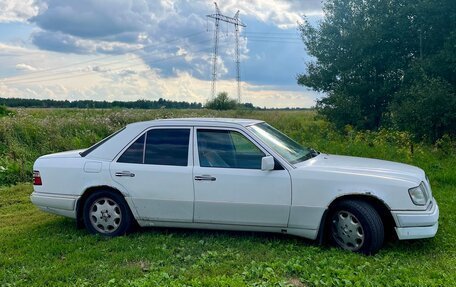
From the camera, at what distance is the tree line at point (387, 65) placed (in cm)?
1627

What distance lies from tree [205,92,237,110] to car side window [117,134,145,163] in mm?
45630

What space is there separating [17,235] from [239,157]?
3.35 m

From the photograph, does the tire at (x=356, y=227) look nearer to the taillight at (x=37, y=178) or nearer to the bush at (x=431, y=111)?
the taillight at (x=37, y=178)

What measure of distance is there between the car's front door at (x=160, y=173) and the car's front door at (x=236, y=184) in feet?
0.49

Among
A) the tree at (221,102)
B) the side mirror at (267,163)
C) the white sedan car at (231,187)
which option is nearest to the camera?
the white sedan car at (231,187)

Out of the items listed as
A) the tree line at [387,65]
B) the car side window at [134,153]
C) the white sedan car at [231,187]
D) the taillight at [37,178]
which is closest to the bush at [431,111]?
the tree line at [387,65]

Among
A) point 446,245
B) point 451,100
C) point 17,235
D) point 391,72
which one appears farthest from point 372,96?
point 17,235

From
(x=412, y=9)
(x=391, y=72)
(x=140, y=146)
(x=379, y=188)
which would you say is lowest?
(x=379, y=188)

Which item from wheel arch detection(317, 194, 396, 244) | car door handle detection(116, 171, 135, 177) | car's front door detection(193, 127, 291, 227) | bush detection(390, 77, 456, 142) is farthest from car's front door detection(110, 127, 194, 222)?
bush detection(390, 77, 456, 142)

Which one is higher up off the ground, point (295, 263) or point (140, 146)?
point (140, 146)

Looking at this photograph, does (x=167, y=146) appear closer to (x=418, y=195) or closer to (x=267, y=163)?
(x=267, y=163)

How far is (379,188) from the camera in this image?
5098mm

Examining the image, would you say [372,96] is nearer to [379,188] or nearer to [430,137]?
[430,137]

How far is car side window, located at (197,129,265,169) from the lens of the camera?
18.2 feet
